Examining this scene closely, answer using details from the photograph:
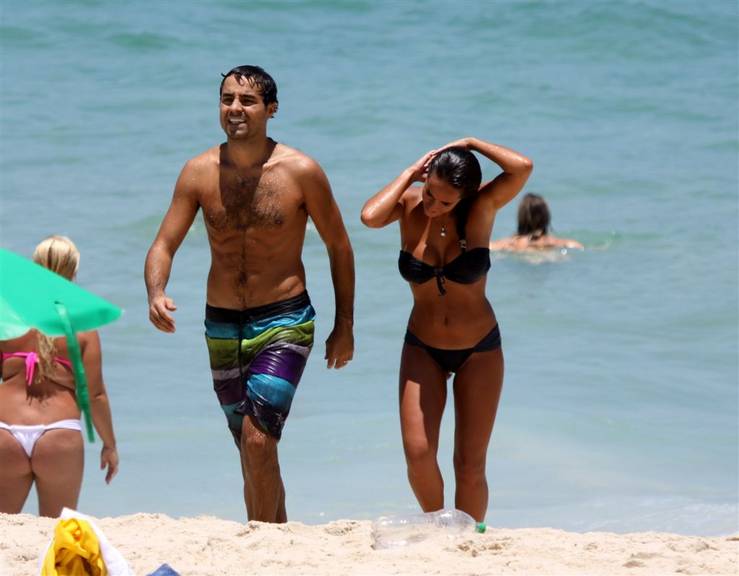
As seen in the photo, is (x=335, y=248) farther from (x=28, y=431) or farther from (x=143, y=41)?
(x=143, y=41)

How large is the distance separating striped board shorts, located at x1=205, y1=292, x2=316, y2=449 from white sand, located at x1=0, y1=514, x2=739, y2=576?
45 cm

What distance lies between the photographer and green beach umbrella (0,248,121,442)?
11.5 feet

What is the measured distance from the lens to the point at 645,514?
710 centimetres

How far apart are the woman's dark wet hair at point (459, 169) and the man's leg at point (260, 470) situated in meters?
1.10

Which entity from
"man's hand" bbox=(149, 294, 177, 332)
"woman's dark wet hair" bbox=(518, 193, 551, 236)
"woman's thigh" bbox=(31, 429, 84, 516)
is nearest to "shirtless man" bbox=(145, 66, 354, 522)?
"man's hand" bbox=(149, 294, 177, 332)

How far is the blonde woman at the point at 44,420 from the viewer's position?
5.32 m

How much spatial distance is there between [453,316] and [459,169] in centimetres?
59

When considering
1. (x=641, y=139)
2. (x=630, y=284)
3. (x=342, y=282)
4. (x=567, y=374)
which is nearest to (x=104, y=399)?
(x=342, y=282)

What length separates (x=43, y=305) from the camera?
11.5 ft

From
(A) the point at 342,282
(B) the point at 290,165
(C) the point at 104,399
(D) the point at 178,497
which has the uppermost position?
(B) the point at 290,165

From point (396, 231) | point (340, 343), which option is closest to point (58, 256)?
point (340, 343)

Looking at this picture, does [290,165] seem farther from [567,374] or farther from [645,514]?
[567,374]

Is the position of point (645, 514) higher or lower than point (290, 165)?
lower

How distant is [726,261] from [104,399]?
8.20m
